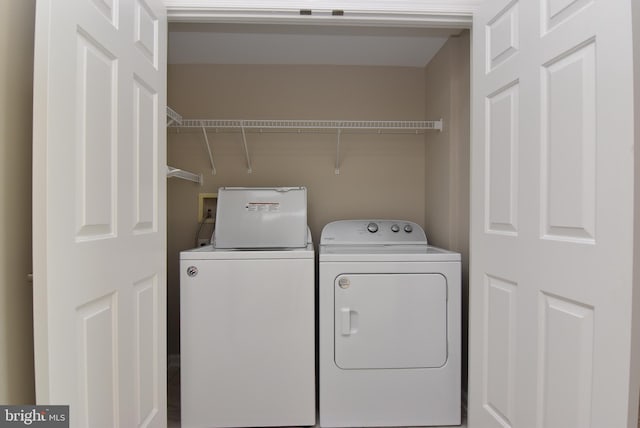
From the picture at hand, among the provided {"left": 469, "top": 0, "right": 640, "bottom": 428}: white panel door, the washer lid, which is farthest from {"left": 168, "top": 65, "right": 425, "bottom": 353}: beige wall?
{"left": 469, "top": 0, "right": 640, "bottom": 428}: white panel door

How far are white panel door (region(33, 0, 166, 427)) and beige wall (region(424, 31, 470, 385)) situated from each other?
5.24 ft

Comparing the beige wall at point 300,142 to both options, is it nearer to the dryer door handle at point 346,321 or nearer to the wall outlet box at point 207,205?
the wall outlet box at point 207,205

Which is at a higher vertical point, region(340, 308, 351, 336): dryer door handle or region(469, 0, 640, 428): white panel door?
region(469, 0, 640, 428): white panel door

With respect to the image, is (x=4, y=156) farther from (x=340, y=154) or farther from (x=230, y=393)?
(x=340, y=154)

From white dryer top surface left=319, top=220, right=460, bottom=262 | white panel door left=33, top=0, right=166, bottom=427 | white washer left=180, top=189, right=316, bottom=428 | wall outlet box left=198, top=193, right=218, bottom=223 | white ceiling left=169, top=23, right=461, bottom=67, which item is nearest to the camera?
white panel door left=33, top=0, right=166, bottom=427

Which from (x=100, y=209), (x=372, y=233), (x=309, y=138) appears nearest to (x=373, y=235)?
(x=372, y=233)

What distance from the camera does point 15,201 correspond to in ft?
3.04

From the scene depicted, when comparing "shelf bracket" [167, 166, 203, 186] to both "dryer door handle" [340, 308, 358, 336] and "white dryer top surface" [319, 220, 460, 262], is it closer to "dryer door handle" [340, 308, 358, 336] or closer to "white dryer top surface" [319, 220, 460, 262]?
"white dryer top surface" [319, 220, 460, 262]

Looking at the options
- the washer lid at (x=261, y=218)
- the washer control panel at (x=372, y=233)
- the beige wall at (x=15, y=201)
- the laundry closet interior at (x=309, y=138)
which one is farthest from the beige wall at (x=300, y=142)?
the beige wall at (x=15, y=201)

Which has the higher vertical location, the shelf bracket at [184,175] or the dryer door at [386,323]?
the shelf bracket at [184,175]

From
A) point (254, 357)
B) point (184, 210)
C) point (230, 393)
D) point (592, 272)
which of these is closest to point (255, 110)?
point (184, 210)

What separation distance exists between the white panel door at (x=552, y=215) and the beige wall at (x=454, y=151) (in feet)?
1.94

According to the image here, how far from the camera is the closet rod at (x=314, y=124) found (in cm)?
233

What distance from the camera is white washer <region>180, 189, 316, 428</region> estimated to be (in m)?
1.78
